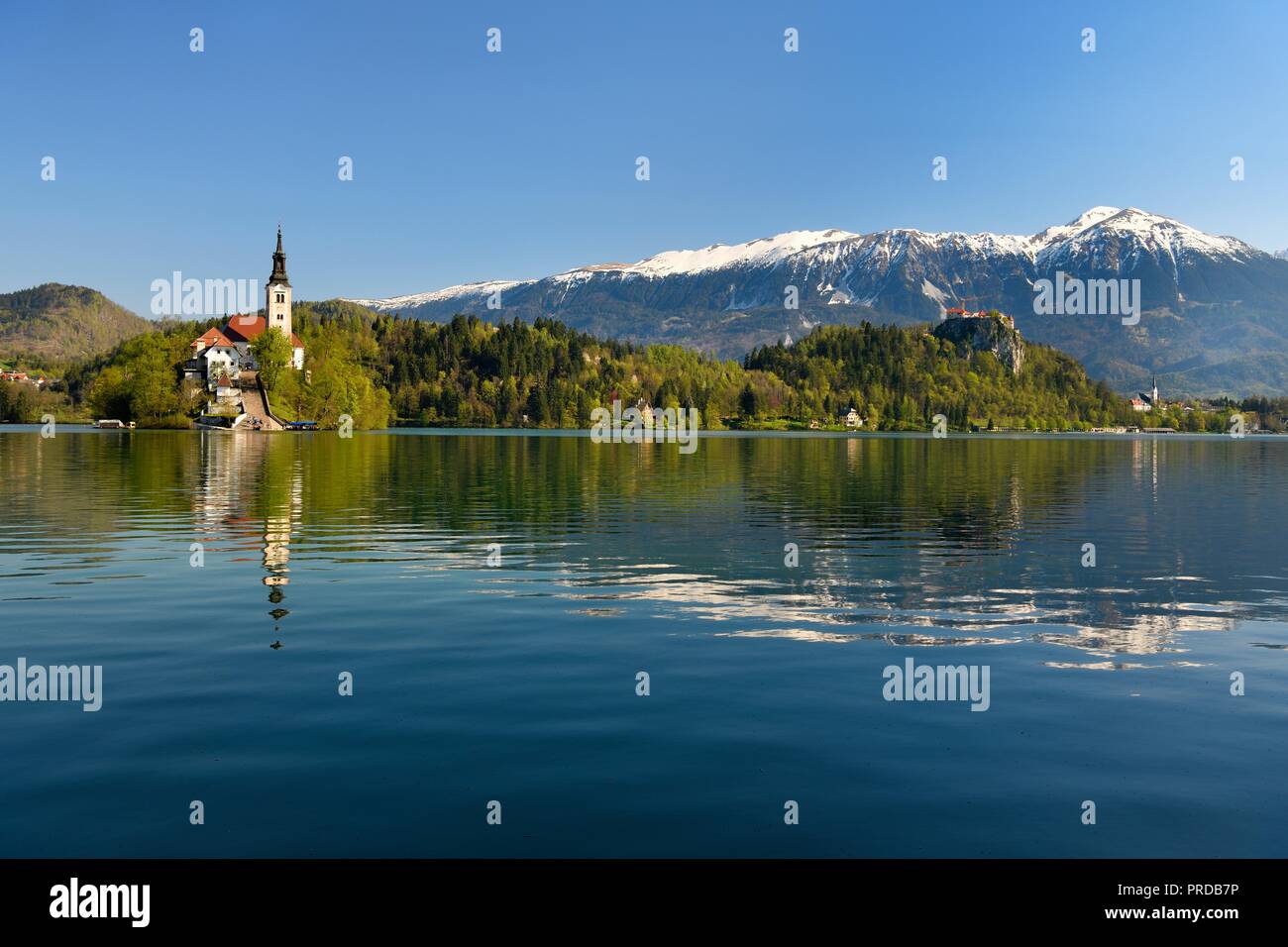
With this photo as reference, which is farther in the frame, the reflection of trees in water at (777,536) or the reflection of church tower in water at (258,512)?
the reflection of church tower in water at (258,512)

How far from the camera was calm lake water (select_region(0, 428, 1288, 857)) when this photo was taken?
519 inches

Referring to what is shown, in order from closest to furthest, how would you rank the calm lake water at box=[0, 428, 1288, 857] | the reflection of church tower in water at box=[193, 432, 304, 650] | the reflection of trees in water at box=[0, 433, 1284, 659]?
the calm lake water at box=[0, 428, 1288, 857] < the reflection of trees in water at box=[0, 433, 1284, 659] < the reflection of church tower in water at box=[193, 432, 304, 650]

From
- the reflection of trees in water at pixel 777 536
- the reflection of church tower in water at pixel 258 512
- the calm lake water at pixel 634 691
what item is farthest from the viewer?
the reflection of church tower in water at pixel 258 512

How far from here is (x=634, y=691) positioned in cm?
1970

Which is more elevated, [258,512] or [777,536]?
[258,512]

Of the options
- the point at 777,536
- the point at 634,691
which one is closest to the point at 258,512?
the point at 777,536

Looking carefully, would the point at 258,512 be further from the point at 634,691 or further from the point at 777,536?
the point at 634,691

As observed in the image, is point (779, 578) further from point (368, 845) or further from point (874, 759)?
point (368, 845)

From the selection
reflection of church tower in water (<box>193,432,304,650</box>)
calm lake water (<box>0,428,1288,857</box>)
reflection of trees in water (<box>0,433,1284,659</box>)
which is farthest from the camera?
reflection of church tower in water (<box>193,432,304,650</box>)

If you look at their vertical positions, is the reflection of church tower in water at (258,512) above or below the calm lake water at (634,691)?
above

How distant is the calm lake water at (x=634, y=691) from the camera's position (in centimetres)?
1318

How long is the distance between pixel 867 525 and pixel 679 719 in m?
35.6
